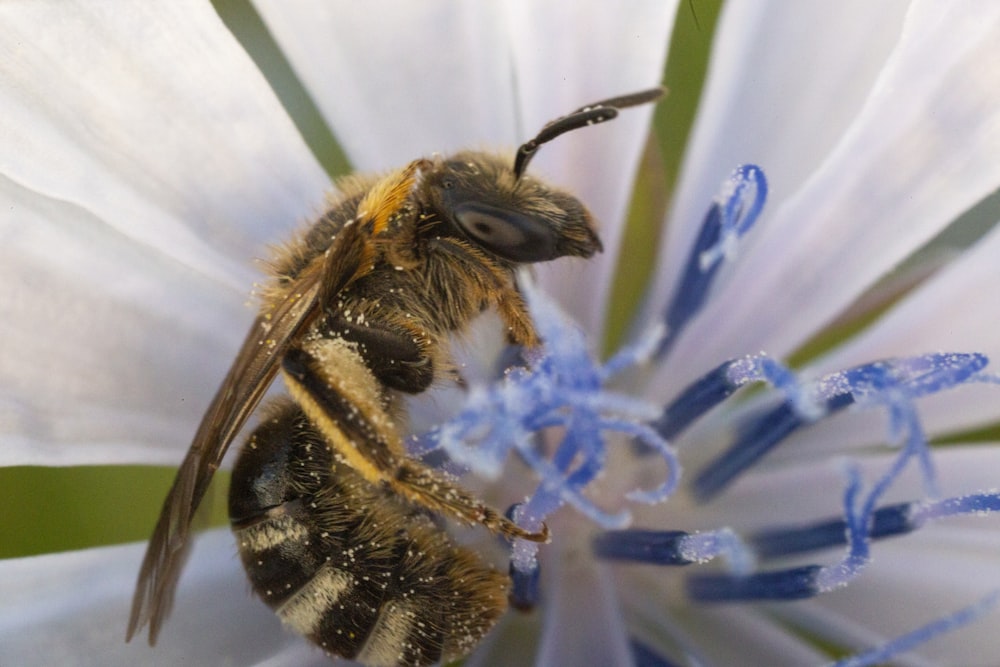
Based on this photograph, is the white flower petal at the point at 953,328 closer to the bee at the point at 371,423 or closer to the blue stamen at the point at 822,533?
the blue stamen at the point at 822,533

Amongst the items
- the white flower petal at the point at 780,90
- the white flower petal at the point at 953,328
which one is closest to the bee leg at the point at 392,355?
the white flower petal at the point at 780,90

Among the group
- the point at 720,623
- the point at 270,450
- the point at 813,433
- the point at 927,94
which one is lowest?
the point at 270,450

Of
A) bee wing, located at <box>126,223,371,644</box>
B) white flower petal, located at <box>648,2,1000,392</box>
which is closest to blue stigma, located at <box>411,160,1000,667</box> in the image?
white flower petal, located at <box>648,2,1000,392</box>

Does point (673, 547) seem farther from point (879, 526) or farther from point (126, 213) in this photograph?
point (126, 213)

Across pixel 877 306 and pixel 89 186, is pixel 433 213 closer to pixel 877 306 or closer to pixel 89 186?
pixel 89 186

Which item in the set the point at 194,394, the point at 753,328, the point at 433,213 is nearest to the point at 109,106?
the point at 194,394

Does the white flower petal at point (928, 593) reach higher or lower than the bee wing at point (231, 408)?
higher
